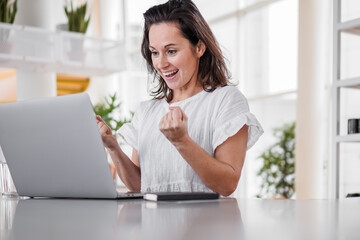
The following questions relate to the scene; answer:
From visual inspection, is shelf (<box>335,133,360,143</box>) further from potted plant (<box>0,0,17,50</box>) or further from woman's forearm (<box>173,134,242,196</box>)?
potted plant (<box>0,0,17,50</box>)

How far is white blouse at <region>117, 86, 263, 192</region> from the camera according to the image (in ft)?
5.09

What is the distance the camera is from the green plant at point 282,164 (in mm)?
6062

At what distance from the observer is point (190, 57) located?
170cm

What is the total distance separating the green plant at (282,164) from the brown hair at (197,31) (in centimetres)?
439

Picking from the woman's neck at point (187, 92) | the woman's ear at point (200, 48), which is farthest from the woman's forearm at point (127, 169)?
the woman's ear at point (200, 48)

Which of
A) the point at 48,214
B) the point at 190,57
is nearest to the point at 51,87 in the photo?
the point at 190,57

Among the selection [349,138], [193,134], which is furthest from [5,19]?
[193,134]

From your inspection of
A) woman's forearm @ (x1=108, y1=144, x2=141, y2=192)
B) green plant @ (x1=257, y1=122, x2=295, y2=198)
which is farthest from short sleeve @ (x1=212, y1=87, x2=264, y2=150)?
green plant @ (x1=257, y1=122, x2=295, y2=198)

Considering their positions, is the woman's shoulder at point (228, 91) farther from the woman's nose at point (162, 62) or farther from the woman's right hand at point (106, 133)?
the woman's right hand at point (106, 133)

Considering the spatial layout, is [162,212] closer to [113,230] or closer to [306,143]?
[113,230]

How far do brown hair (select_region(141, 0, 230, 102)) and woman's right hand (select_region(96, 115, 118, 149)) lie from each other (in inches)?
15.8

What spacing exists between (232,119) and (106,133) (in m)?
0.38

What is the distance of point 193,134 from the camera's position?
1.67 m

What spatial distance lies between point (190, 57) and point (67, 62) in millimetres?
3098
